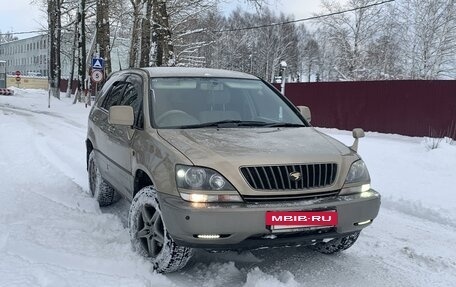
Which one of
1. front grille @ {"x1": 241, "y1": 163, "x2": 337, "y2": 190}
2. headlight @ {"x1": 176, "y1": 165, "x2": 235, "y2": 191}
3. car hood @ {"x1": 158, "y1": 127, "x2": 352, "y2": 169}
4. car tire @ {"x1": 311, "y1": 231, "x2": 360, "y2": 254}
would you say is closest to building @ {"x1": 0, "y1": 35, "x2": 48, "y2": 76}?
car hood @ {"x1": 158, "y1": 127, "x2": 352, "y2": 169}

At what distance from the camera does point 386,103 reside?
53.3 ft

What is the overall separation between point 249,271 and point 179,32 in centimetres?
2802

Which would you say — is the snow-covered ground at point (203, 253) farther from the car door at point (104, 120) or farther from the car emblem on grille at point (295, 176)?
the car emblem on grille at point (295, 176)

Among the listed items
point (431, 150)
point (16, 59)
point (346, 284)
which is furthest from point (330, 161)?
point (16, 59)

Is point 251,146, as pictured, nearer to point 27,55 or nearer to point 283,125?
point 283,125

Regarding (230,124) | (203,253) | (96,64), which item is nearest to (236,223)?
(203,253)

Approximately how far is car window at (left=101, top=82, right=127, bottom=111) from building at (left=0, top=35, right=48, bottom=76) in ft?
325

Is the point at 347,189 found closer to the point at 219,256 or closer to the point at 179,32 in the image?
the point at 219,256

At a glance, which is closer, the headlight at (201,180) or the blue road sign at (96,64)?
the headlight at (201,180)

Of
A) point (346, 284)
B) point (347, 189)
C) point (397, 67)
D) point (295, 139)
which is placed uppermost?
point (397, 67)

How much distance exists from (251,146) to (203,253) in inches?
47.4

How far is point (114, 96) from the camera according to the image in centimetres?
571

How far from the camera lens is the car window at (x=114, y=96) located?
5516 mm

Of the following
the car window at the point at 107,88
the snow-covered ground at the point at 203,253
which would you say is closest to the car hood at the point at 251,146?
the snow-covered ground at the point at 203,253
